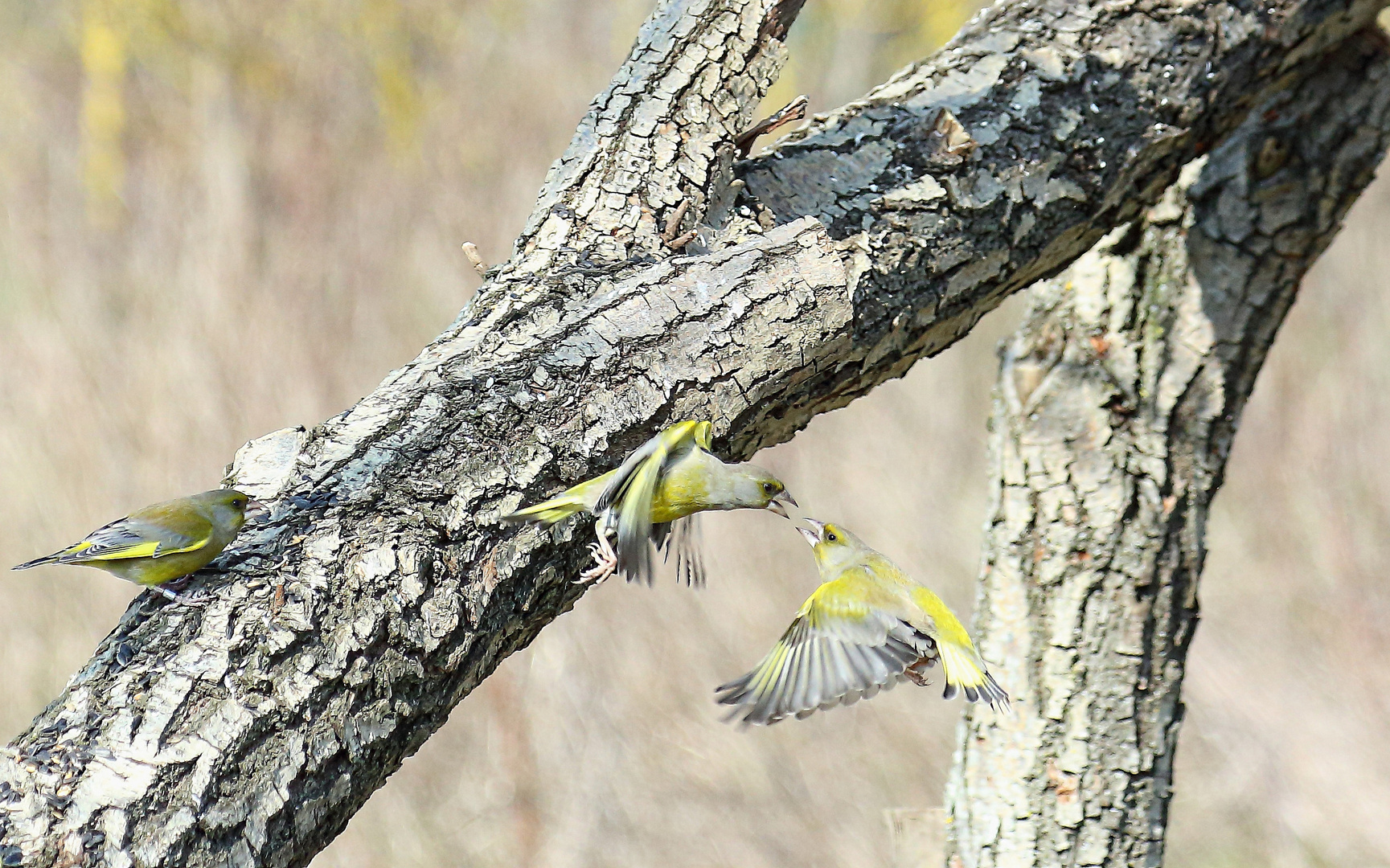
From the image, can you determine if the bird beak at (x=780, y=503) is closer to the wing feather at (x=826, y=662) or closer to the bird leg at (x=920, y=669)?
the wing feather at (x=826, y=662)

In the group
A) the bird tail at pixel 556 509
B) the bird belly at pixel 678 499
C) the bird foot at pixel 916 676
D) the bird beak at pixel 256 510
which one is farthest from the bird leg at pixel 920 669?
the bird beak at pixel 256 510

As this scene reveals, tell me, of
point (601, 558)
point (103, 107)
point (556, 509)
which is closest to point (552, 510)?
point (556, 509)

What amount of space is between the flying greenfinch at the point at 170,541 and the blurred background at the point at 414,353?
4182mm

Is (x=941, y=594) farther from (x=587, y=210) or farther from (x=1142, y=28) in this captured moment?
(x=587, y=210)

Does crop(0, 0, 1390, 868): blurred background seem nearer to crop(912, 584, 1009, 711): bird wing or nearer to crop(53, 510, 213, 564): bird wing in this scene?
crop(912, 584, 1009, 711): bird wing

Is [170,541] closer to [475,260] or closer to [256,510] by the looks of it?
[256,510]

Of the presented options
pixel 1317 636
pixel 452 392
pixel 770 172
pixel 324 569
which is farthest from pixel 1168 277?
pixel 1317 636

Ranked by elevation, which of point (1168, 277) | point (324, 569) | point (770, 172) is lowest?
point (324, 569)

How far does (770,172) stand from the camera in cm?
211

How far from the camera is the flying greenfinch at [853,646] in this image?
5.81 ft

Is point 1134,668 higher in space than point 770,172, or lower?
lower

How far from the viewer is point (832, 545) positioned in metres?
2.02

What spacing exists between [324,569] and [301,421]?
16.0ft

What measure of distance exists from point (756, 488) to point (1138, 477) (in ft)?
4.80
